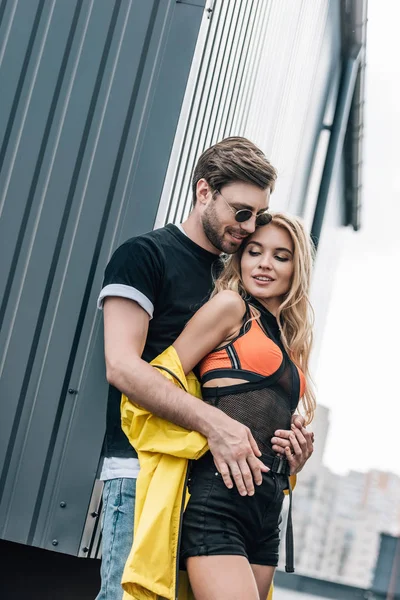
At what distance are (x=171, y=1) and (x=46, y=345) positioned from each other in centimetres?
193

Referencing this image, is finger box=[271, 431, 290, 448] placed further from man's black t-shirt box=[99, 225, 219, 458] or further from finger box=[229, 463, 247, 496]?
man's black t-shirt box=[99, 225, 219, 458]

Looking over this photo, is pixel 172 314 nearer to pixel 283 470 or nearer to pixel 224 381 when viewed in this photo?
pixel 224 381

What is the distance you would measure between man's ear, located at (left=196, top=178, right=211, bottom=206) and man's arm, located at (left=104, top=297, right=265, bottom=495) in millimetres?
873

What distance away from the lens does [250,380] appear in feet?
11.2

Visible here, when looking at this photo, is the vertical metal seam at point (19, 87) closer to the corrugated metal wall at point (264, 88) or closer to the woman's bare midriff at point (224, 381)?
the corrugated metal wall at point (264, 88)

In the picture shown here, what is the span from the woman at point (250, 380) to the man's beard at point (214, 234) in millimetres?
54

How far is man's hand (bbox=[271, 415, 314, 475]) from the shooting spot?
342cm

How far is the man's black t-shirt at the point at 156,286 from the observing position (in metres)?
3.55

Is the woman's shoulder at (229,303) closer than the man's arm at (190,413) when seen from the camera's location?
No

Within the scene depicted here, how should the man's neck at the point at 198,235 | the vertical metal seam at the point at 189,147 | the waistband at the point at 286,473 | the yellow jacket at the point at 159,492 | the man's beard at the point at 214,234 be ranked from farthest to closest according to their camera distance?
the vertical metal seam at the point at 189,147 → the man's neck at the point at 198,235 → the man's beard at the point at 214,234 → the waistband at the point at 286,473 → the yellow jacket at the point at 159,492

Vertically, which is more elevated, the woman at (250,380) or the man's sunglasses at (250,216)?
the man's sunglasses at (250,216)

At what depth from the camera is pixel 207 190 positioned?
400cm

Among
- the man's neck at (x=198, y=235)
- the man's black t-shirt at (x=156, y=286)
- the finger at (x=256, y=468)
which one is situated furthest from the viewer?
the man's neck at (x=198, y=235)

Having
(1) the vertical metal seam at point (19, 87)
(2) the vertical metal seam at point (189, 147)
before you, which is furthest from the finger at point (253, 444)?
Result: (1) the vertical metal seam at point (19, 87)
